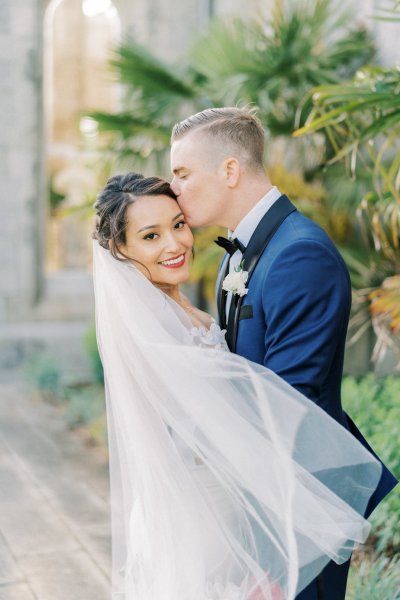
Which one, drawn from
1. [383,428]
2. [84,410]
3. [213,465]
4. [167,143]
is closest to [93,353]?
[84,410]

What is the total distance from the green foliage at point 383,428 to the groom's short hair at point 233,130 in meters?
2.08

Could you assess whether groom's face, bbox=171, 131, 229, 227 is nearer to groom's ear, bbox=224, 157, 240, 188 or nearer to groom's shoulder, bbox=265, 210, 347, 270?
groom's ear, bbox=224, 157, 240, 188

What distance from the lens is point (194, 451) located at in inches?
94.7

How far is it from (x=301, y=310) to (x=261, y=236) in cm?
34

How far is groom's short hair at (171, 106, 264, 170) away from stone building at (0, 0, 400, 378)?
659 cm

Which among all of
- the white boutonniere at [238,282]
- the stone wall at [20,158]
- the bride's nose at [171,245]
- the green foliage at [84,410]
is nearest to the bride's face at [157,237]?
the bride's nose at [171,245]

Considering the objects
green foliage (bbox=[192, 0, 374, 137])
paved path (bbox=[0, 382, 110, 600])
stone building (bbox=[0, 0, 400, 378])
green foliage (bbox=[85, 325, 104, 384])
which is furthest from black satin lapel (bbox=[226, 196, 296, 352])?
stone building (bbox=[0, 0, 400, 378])

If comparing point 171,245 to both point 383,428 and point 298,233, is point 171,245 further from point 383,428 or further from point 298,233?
point 383,428

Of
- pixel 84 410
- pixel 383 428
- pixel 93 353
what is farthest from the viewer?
pixel 93 353

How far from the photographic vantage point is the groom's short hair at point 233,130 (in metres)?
2.50

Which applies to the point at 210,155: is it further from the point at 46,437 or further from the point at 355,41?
the point at 355,41

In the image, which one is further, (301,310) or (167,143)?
(167,143)

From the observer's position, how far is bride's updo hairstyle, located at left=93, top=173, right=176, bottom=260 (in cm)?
259

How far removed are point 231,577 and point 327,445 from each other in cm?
50
